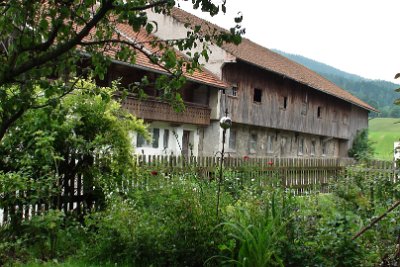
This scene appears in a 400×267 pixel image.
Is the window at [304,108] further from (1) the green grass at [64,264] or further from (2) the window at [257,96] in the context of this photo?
(1) the green grass at [64,264]

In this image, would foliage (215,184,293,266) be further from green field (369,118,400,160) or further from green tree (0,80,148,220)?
green field (369,118,400,160)

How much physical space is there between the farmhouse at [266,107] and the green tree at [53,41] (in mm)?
18227

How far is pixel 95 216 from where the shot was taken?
5.86 metres

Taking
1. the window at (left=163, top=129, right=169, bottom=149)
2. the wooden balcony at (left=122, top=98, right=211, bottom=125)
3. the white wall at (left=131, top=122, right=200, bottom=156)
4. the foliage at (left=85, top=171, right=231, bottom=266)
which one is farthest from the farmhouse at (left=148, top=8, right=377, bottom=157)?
the foliage at (left=85, top=171, right=231, bottom=266)

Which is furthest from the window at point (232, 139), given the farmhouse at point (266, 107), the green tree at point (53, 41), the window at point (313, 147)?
the green tree at point (53, 41)

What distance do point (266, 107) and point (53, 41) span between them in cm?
2816

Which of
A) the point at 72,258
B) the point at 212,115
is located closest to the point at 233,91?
the point at 212,115

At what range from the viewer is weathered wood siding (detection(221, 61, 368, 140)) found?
27938mm

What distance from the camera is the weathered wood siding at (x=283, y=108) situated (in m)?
27.9

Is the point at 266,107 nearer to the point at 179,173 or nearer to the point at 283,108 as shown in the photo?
the point at 283,108

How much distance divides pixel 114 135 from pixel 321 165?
44.7ft

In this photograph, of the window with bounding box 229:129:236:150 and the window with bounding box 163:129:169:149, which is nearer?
the window with bounding box 163:129:169:149

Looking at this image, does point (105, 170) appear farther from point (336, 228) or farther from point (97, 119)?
point (336, 228)

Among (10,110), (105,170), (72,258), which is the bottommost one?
(72,258)
